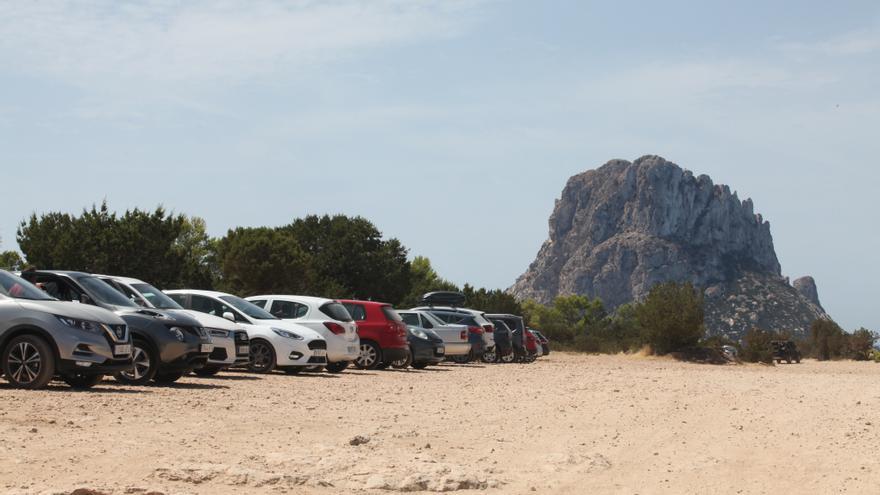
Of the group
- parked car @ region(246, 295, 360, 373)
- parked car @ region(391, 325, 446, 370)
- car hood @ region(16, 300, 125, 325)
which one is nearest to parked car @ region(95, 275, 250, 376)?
parked car @ region(246, 295, 360, 373)

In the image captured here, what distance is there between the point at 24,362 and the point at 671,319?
121 ft

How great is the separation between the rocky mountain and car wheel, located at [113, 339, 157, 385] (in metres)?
135

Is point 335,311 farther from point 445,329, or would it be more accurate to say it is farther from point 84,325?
point 84,325

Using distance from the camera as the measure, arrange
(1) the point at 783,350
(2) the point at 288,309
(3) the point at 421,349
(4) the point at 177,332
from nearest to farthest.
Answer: (4) the point at 177,332, (2) the point at 288,309, (3) the point at 421,349, (1) the point at 783,350

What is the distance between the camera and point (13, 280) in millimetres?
16250

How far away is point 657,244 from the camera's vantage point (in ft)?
560

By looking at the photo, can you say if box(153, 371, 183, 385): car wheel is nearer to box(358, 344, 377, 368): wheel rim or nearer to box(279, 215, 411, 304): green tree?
box(358, 344, 377, 368): wheel rim

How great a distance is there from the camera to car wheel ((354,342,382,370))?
26656 mm

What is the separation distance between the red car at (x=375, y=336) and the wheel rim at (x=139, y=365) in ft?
29.4

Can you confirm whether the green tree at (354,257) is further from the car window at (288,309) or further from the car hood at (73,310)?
the car hood at (73,310)

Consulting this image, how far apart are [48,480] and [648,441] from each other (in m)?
6.72

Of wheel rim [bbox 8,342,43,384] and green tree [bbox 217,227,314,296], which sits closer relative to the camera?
wheel rim [bbox 8,342,43,384]

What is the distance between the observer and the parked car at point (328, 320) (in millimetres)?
23922

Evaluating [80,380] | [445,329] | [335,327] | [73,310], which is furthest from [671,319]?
[73,310]
